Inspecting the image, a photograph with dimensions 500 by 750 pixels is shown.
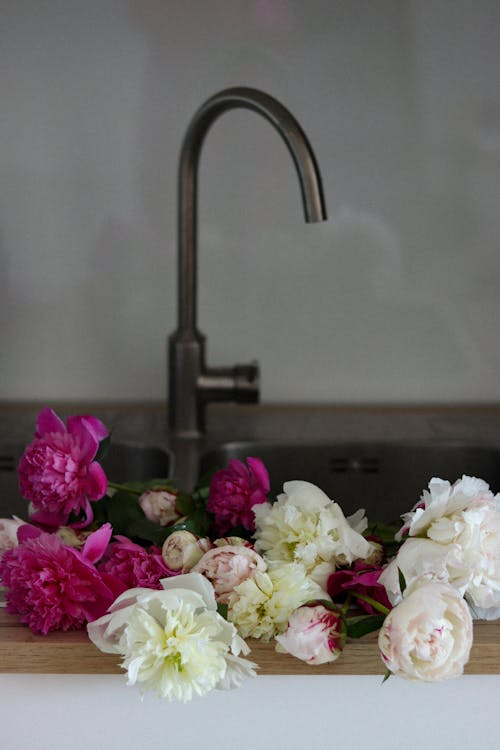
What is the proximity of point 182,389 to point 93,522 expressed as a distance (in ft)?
2.28

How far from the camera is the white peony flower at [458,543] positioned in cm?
85

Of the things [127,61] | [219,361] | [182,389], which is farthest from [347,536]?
[127,61]

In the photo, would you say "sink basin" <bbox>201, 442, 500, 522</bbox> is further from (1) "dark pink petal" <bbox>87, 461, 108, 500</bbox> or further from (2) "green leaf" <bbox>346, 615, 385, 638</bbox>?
(2) "green leaf" <bbox>346, 615, 385, 638</bbox>

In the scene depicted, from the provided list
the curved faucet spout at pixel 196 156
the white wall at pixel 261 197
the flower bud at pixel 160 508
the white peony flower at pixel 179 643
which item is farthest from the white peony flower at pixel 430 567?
the white wall at pixel 261 197

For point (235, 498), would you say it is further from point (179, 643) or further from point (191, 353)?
point (191, 353)

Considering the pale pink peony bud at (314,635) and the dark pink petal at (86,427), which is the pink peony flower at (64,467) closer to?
the dark pink petal at (86,427)

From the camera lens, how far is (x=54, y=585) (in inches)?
34.8

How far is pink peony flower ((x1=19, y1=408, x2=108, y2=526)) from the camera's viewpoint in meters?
0.97

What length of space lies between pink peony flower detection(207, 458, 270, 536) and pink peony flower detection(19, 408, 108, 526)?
96 millimetres

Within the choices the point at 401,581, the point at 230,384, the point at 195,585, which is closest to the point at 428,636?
the point at 401,581

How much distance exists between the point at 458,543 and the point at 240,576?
0.16 metres

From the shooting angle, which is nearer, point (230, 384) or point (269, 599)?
point (269, 599)

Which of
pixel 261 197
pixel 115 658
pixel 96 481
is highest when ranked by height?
pixel 261 197

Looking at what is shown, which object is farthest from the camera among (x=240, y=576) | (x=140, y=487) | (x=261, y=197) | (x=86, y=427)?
(x=261, y=197)
